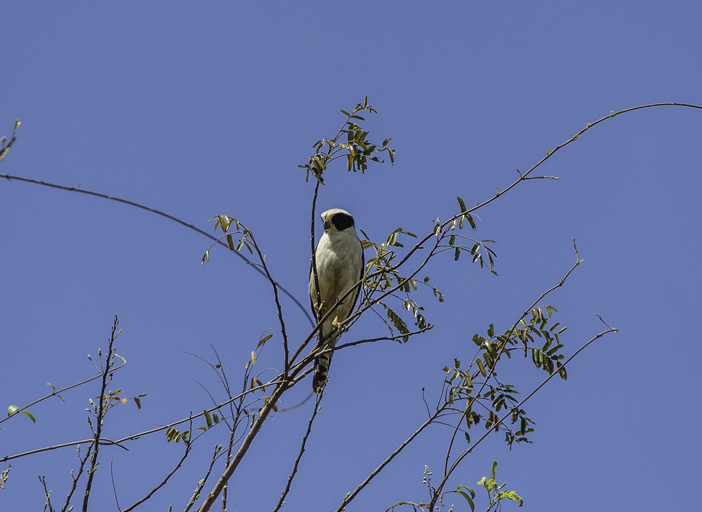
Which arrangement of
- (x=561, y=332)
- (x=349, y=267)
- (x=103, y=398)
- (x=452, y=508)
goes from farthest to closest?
(x=349, y=267) → (x=561, y=332) → (x=452, y=508) → (x=103, y=398)

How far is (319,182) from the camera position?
363cm

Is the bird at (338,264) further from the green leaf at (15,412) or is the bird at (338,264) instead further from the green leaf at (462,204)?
the green leaf at (15,412)

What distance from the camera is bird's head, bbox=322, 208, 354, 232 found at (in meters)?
7.15

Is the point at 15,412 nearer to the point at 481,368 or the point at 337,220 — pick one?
the point at 481,368

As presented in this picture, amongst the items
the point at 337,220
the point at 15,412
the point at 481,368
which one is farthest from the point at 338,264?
A: the point at 15,412

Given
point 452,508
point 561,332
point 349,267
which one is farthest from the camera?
point 349,267

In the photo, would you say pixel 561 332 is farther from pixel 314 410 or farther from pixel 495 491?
pixel 314 410

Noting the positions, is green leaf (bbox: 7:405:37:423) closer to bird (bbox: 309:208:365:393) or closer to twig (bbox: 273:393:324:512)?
twig (bbox: 273:393:324:512)

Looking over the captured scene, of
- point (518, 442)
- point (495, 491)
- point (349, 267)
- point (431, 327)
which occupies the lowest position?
point (495, 491)

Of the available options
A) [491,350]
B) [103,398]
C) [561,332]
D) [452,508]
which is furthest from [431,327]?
[103,398]

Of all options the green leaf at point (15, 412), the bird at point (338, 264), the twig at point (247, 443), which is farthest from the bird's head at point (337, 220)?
the green leaf at point (15, 412)

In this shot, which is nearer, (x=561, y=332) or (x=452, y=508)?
(x=452, y=508)

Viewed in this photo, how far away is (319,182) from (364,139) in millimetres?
297

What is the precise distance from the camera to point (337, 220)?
7.21m
